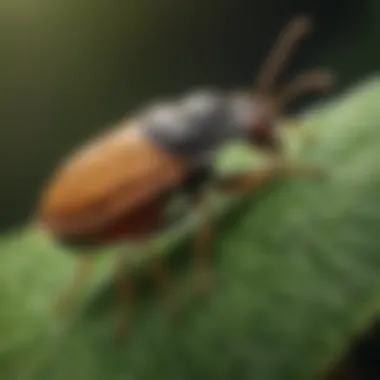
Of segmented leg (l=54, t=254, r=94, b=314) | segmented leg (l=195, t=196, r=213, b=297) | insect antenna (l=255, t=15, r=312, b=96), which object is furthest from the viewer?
insect antenna (l=255, t=15, r=312, b=96)

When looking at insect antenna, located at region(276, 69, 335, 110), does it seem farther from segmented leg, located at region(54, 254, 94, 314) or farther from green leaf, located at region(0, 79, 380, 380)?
segmented leg, located at region(54, 254, 94, 314)

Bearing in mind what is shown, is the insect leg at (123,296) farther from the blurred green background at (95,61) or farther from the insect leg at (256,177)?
the blurred green background at (95,61)

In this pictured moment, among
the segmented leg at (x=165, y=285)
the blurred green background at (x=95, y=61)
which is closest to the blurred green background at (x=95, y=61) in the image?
the blurred green background at (x=95, y=61)

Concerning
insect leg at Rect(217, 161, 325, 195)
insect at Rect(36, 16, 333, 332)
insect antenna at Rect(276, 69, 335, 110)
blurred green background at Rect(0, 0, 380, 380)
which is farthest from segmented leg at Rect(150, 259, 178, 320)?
blurred green background at Rect(0, 0, 380, 380)

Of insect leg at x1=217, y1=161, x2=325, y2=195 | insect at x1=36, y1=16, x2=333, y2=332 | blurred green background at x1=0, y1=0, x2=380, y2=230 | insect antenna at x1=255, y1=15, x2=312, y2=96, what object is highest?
blurred green background at x1=0, y1=0, x2=380, y2=230

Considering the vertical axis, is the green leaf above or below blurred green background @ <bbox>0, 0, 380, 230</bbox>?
below

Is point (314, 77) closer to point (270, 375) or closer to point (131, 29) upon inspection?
point (131, 29)
